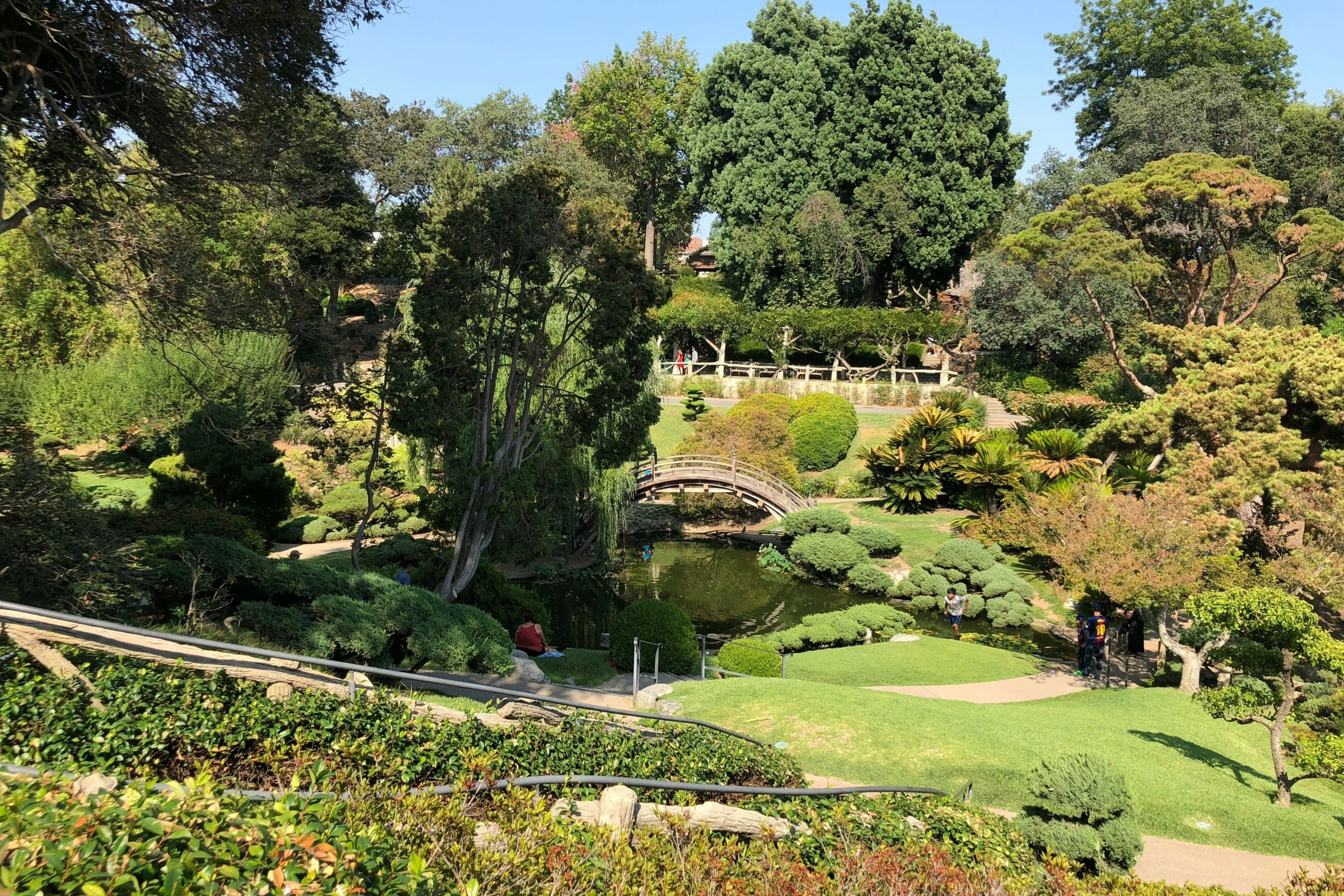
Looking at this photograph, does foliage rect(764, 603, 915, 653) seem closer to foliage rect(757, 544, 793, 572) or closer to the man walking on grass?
the man walking on grass

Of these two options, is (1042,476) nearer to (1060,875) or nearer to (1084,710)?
(1084,710)

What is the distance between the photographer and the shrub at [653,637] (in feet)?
53.4

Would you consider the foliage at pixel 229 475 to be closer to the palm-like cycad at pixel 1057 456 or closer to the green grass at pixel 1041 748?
the green grass at pixel 1041 748

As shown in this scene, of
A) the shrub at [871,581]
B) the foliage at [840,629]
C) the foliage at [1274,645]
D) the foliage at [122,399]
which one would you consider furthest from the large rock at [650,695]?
the foliage at [122,399]

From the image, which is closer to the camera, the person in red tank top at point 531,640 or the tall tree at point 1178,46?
the person in red tank top at point 531,640

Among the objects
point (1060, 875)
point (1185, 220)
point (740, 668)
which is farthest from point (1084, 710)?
point (1185, 220)

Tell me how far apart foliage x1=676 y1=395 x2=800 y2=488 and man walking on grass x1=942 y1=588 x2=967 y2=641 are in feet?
34.0

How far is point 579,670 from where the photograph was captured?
15516 millimetres

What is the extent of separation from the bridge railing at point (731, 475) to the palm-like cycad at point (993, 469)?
5.51 m

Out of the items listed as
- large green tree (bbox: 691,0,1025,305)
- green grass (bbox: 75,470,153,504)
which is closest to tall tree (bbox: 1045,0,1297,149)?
large green tree (bbox: 691,0,1025,305)

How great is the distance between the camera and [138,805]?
3543 millimetres

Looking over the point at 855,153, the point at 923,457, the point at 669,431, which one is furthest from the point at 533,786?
the point at 855,153

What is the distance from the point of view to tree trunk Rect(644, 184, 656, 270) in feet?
183

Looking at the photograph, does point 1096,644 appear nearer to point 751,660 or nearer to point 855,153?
point 751,660
